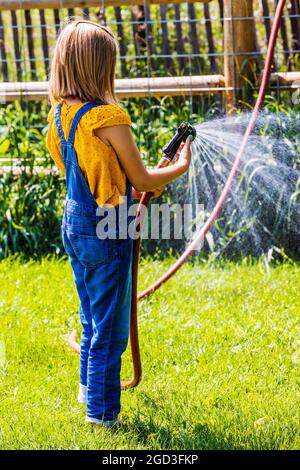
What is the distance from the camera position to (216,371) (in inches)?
139

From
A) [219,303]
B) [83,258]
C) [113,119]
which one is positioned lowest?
[219,303]

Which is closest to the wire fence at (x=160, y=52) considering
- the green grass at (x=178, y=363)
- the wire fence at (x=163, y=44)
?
the wire fence at (x=163, y=44)

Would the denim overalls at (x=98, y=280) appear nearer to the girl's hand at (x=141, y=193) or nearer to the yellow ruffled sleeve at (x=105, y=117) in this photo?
the yellow ruffled sleeve at (x=105, y=117)

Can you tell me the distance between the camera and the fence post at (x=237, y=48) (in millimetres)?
5059

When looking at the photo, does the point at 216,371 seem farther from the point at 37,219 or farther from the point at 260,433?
the point at 37,219

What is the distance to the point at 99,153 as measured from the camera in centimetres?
284

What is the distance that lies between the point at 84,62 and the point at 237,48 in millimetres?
2455

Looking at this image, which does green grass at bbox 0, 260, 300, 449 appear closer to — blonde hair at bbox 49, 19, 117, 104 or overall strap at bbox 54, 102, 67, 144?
overall strap at bbox 54, 102, 67, 144

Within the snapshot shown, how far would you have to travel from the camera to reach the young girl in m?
2.83

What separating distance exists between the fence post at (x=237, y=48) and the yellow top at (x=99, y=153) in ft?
7.46

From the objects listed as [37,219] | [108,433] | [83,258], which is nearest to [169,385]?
[108,433]

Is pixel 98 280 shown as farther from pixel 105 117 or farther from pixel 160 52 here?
pixel 160 52

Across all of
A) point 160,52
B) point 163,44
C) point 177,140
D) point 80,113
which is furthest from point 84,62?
point 160,52

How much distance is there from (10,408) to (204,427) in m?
0.69
